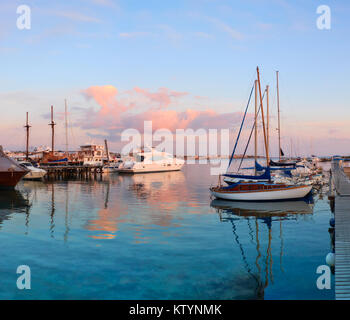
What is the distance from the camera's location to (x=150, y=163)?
8544 centimetres

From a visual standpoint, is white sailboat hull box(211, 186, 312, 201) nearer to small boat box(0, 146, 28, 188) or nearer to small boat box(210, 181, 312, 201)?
small boat box(210, 181, 312, 201)

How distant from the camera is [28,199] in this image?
1304 inches

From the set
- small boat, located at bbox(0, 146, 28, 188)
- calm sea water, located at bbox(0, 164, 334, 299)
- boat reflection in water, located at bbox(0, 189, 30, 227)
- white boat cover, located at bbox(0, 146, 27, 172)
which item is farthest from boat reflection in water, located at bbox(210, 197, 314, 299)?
white boat cover, located at bbox(0, 146, 27, 172)

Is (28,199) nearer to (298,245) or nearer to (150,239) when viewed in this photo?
(150,239)

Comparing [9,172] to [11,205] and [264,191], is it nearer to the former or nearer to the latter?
[11,205]

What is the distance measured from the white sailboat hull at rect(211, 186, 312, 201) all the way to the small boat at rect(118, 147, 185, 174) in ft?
173

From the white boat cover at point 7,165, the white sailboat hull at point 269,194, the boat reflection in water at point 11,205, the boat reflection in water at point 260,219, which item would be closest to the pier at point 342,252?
the boat reflection in water at point 260,219

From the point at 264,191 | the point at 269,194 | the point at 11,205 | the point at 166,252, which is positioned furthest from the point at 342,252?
the point at 11,205

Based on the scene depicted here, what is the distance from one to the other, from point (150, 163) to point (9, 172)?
46941 millimetres

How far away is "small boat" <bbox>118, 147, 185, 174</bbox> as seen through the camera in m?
81.6

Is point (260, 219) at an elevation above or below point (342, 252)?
below
